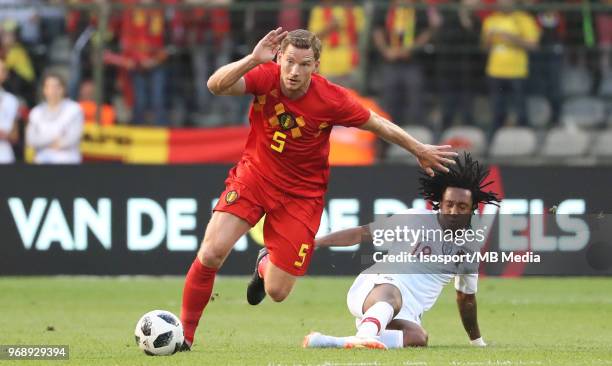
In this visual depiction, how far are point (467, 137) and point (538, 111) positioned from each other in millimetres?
1025

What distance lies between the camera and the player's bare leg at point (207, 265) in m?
8.93

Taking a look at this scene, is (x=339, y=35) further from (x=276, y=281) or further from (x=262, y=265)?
(x=276, y=281)

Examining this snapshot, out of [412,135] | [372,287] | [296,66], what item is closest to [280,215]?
[372,287]

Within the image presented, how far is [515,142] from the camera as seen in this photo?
56.5ft

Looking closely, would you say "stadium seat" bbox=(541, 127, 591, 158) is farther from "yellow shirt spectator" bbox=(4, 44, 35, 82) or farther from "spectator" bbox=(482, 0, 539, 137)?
"yellow shirt spectator" bbox=(4, 44, 35, 82)

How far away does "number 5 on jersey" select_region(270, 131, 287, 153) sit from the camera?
9141mm

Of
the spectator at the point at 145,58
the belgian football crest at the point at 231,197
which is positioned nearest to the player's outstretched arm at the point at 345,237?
the belgian football crest at the point at 231,197

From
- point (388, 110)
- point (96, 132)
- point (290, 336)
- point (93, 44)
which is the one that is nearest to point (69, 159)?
point (96, 132)

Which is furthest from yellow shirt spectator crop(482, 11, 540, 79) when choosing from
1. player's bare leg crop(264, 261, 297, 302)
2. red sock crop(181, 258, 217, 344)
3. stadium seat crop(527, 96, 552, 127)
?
red sock crop(181, 258, 217, 344)

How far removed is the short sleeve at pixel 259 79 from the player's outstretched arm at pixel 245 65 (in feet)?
0.45

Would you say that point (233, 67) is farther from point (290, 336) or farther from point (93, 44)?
point (93, 44)

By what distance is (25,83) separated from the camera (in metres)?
17.5

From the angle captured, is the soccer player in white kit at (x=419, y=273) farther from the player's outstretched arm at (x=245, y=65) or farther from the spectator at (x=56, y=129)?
the spectator at (x=56, y=129)

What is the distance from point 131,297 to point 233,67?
18.0ft
